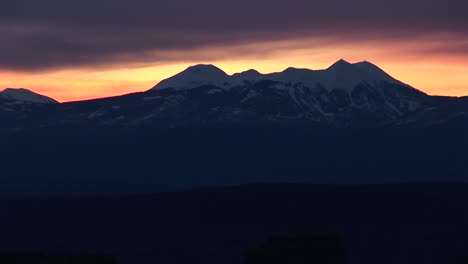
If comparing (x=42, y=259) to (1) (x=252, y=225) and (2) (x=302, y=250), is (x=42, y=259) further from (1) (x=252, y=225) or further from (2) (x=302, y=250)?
(1) (x=252, y=225)

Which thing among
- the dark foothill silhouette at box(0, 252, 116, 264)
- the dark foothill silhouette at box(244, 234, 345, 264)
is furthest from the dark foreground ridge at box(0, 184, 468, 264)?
the dark foothill silhouette at box(0, 252, 116, 264)

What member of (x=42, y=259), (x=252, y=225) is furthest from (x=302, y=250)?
(x=252, y=225)

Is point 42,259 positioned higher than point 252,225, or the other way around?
point 42,259

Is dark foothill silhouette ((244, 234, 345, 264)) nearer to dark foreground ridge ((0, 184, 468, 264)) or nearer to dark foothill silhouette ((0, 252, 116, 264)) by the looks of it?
dark foothill silhouette ((0, 252, 116, 264))

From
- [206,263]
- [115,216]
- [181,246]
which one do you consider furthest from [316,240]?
[115,216]

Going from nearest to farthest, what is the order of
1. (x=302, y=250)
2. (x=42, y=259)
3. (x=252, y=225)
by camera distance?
(x=42, y=259) → (x=302, y=250) → (x=252, y=225)

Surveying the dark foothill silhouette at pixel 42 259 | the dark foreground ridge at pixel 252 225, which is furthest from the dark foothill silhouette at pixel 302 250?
the dark foreground ridge at pixel 252 225

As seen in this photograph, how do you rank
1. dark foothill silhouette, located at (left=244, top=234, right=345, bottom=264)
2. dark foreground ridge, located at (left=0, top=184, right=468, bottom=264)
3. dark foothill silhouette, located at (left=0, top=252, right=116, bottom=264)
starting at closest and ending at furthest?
dark foothill silhouette, located at (left=0, top=252, right=116, bottom=264) < dark foothill silhouette, located at (left=244, top=234, right=345, bottom=264) < dark foreground ridge, located at (left=0, top=184, right=468, bottom=264)

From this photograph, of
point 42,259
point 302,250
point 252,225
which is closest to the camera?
point 42,259

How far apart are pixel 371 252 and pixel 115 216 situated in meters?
43.5

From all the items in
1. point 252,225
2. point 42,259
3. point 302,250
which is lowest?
point 252,225

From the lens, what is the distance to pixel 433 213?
185250 mm

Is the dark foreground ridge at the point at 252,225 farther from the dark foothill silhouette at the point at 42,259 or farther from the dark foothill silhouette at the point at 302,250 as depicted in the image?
the dark foothill silhouette at the point at 42,259

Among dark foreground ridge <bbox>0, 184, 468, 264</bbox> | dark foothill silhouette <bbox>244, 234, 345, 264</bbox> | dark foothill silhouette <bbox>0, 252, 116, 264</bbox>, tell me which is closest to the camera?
dark foothill silhouette <bbox>0, 252, 116, 264</bbox>
